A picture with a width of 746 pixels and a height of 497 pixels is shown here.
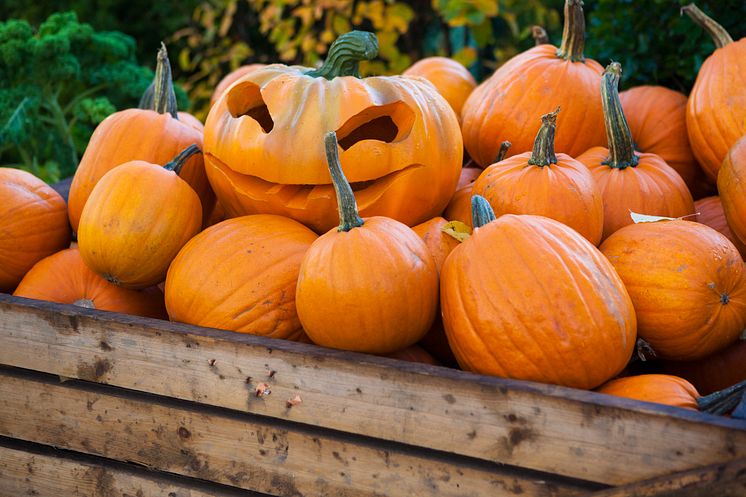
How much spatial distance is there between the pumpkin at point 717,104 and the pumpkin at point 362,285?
3.00 ft

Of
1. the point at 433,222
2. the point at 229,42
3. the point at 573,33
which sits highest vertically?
the point at 573,33

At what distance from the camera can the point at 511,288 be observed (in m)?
1.38

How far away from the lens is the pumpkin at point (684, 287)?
4.90 ft

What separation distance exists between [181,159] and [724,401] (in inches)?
49.4

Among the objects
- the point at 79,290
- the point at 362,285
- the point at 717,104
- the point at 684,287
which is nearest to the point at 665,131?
the point at 717,104

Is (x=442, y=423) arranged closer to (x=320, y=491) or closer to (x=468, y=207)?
(x=320, y=491)

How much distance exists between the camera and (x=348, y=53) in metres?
1.79

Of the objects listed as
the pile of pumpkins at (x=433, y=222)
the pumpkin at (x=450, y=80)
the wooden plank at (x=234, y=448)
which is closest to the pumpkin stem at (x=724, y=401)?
the pile of pumpkins at (x=433, y=222)

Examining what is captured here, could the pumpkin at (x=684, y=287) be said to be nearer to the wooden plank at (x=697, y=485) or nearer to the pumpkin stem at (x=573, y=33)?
the wooden plank at (x=697, y=485)

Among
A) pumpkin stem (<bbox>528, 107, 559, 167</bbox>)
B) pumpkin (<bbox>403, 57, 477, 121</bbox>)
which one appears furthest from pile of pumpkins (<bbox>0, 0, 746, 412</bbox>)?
pumpkin (<bbox>403, 57, 477, 121</bbox>)

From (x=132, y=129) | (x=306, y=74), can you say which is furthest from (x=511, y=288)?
(x=132, y=129)

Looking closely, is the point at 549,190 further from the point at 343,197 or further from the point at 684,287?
the point at 343,197

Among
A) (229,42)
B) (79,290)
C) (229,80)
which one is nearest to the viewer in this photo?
(79,290)

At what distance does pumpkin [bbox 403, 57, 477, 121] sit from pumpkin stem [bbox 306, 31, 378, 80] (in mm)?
650
